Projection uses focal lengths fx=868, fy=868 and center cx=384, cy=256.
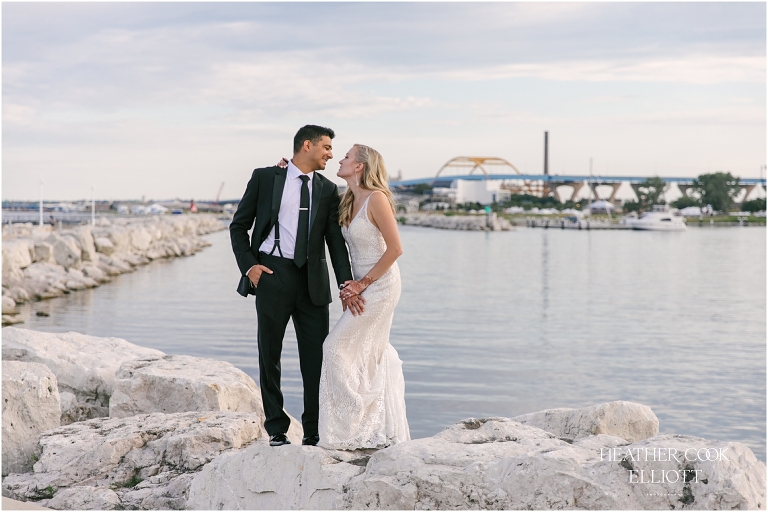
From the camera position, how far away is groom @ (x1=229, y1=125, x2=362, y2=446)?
15.4ft

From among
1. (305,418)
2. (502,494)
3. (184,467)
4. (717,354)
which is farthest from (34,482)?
(717,354)

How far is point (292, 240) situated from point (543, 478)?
5.98ft

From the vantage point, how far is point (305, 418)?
487 centimetres

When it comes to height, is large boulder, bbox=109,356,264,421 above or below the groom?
below

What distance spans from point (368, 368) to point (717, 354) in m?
10.6

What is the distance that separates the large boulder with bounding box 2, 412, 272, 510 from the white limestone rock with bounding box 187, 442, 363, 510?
38cm

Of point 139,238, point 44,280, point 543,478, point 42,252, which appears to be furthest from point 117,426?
point 139,238

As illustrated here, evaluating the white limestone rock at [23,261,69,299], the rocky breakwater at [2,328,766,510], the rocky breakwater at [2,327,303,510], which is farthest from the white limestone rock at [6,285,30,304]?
the rocky breakwater at [2,328,766,510]

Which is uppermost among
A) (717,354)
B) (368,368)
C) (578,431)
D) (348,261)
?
(348,261)

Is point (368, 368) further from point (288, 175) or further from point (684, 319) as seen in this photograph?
point (684, 319)

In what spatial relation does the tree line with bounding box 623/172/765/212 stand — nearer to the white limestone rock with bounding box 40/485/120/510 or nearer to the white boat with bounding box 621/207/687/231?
the white boat with bounding box 621/207/687/231

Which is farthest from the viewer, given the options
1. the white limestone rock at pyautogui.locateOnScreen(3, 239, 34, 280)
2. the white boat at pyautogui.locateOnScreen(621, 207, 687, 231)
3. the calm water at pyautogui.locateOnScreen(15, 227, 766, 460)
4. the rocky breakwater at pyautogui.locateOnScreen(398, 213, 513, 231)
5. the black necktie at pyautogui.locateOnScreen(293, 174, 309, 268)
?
the rocky breakwater at pyautogui.locateOnScreen(398, 213, 513, 231)

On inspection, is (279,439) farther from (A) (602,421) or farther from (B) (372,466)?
(A) (602,421)

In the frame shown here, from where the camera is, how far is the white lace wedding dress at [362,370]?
459 centimetres
